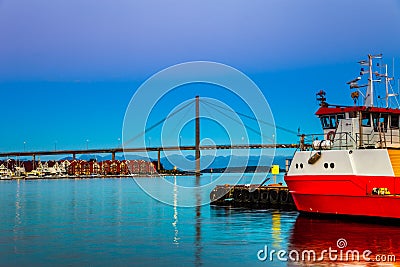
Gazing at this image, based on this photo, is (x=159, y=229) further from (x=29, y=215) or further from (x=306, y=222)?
(x=29, y=215)

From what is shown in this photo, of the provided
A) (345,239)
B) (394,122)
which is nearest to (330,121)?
(394,122)

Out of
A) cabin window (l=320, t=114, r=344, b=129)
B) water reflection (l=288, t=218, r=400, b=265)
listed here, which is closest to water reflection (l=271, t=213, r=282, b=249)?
water reflection (l=288, t=218, r=400, b=265)

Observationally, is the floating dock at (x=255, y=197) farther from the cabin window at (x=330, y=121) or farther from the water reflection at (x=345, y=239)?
the water reflection at (x=345, y=239)

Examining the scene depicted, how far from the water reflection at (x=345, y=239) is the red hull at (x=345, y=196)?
1.87 feet

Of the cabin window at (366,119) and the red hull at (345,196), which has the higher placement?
the cabin window at (366,119)

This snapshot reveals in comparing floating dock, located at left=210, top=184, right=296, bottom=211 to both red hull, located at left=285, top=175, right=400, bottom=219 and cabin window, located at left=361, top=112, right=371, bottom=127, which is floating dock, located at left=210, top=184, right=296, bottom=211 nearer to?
red hull, located at left=285, top=175, right=400, bottom=219

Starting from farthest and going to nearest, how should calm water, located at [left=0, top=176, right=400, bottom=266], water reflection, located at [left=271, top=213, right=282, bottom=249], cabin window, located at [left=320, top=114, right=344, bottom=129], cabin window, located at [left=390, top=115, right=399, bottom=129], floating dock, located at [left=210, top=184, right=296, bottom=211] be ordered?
floating dock, located at [left=210, top=184, right=296, bottom=211], cabin window, located at [left=320, top=114, right=344, bottom=129], cabin window, located at [left=390, top=115, right=399, bottom=129], water reflection, located at [left=271, top=213, right=282, bottom=249], calm water, located at [left=0, top=176, right=400, bottom=266]

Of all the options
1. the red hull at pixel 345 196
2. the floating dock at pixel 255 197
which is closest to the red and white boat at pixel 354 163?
the red hull at pixel 345 196

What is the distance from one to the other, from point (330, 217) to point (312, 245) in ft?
16.6

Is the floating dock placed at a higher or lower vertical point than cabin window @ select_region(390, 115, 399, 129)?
lower

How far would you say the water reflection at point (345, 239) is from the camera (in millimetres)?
19688

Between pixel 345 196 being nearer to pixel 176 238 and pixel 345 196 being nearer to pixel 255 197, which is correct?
pixel 176 238

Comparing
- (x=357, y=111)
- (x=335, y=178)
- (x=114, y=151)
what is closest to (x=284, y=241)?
(x=335, y=178)

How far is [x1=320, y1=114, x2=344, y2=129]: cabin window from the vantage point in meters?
28.4
